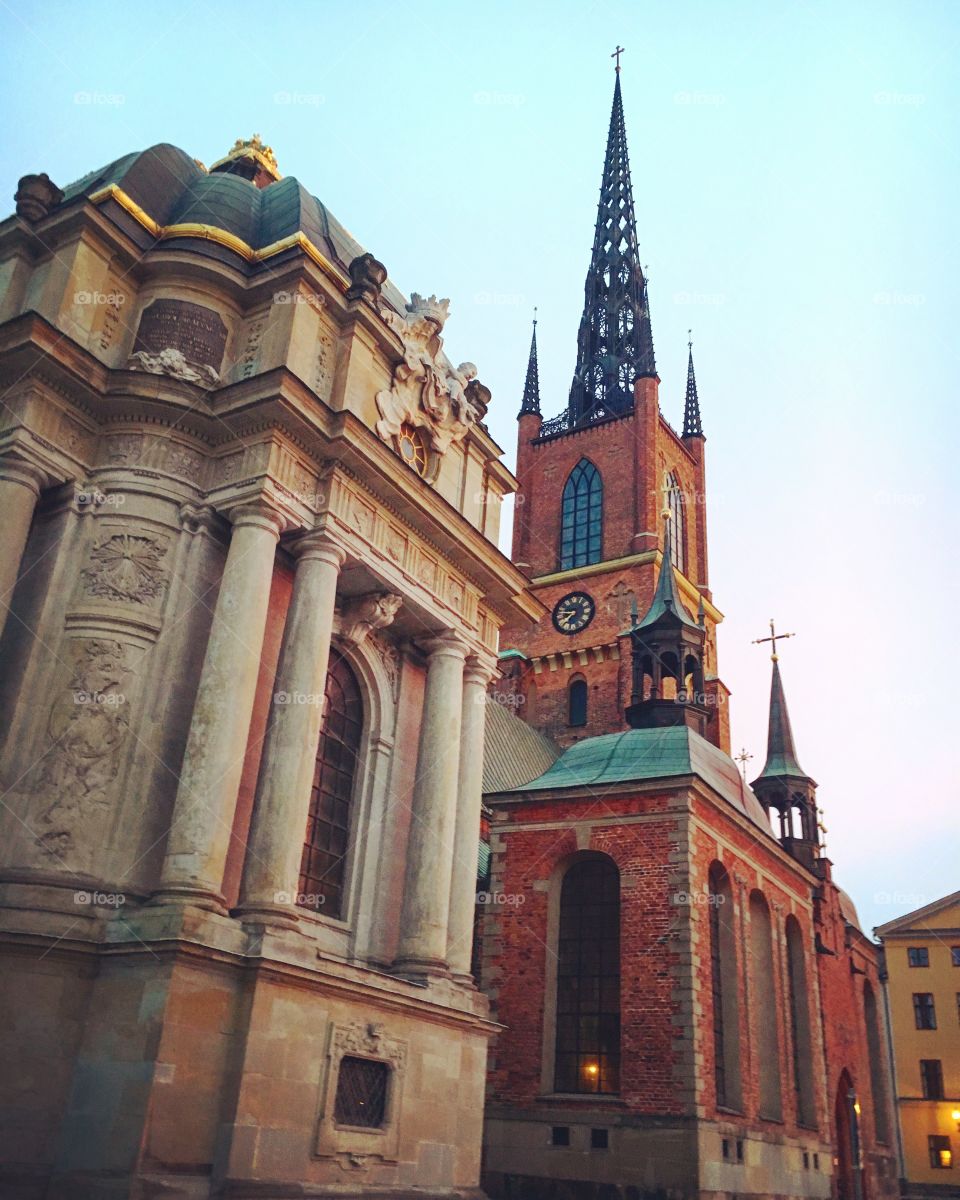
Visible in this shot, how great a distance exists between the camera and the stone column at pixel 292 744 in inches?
551

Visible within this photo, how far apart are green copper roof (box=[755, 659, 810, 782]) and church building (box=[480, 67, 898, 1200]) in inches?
3.2

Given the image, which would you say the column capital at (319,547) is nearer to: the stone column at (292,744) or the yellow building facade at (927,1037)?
the stone column at (292,744)

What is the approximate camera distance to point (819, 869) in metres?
37.7

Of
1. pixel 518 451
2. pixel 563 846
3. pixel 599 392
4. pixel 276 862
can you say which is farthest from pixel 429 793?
pixel 599 392

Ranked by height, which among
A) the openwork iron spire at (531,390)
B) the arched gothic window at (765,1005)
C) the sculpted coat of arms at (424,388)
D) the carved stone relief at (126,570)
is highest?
the openwork iron spire at (531,390)

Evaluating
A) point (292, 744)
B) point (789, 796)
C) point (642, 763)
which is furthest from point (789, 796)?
point (292, 744)

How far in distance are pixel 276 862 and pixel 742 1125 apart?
14.5 metres

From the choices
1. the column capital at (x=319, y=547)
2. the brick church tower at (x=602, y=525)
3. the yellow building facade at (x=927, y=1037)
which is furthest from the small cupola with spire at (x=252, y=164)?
the yellow building facade at (x=927, y=1037)

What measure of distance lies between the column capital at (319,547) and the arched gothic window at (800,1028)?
2022cm

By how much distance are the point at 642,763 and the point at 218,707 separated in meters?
14.4

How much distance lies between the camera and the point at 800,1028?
3033 centimetres

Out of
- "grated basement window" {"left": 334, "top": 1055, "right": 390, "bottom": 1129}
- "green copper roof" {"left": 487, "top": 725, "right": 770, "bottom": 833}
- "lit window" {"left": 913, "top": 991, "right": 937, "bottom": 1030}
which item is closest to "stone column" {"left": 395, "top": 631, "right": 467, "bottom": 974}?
"grated basement window" {"left": 334, "top": 1055, "right": 390, "bottom": 1129}

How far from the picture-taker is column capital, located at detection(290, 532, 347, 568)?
52.6ft

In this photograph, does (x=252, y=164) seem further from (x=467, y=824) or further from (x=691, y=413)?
(x=691, y=413)
